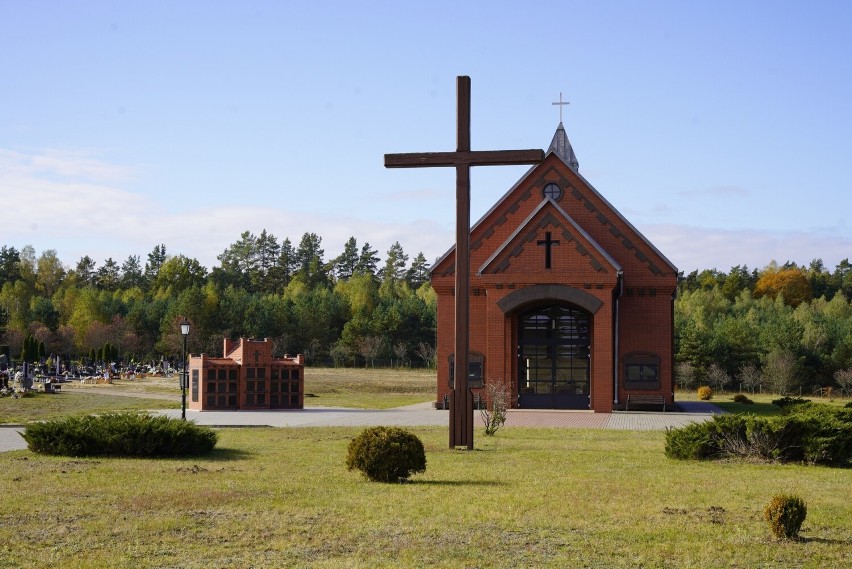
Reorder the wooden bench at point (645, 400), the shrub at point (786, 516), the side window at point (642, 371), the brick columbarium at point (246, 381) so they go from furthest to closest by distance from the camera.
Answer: the side window at point (642, 371)
the wooden bench at point (645, 400)
the brick columbarium at point (246, 381)
the shrub at point (786, 516)

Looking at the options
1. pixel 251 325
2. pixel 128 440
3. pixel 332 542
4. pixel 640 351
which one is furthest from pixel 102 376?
pixel 332 542

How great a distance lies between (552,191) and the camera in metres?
40.8

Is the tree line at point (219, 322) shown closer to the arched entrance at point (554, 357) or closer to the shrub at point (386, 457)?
the arched entrance at point (554, 357)

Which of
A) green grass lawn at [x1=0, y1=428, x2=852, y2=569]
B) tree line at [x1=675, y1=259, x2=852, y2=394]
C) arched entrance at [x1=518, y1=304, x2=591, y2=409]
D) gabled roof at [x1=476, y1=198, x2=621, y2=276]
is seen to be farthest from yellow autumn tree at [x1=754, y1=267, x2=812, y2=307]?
green grass lawn at [x1=0, y1=428, x2=852, y2=569]

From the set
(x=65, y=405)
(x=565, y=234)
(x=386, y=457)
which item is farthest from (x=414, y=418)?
(x=386, y=457)

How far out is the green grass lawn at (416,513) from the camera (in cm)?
977

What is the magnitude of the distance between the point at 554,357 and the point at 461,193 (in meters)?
20.2

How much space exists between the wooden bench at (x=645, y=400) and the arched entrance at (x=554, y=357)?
168 cm

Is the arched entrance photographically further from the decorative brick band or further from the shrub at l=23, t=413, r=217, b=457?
the shrub at l=23, t=413, r=217, b=457

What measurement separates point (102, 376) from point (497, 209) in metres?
35.0

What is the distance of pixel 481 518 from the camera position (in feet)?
38.9

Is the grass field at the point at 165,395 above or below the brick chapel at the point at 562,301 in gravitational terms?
below

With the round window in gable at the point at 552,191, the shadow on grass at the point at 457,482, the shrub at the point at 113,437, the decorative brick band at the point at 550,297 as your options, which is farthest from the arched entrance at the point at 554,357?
the shadow on grass at the point at 457,482

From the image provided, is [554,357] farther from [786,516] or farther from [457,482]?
[786,516]
